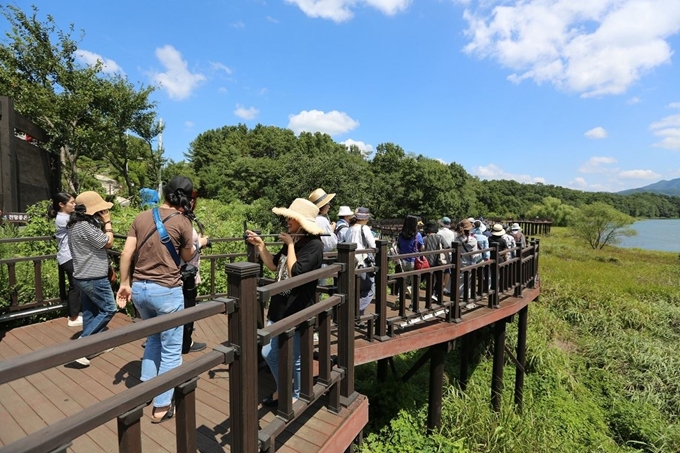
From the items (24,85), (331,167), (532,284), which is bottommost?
(532,284)

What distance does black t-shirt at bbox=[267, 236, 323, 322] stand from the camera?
7.98ft

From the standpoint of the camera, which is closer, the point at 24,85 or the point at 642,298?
the point at 24,85

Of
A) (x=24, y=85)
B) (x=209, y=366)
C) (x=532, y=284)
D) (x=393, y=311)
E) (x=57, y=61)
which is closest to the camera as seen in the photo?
(x=209, y=366)

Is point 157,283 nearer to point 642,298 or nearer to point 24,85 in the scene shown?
point 24,85

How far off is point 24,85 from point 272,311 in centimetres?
1565

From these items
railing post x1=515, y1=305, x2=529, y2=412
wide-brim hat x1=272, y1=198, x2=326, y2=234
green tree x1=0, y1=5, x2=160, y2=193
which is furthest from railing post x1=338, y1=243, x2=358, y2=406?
green tree x1=0, y1=5, x2=160, y2=193

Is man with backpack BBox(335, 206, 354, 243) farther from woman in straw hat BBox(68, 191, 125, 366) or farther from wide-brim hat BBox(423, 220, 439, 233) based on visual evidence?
woman in straw hat BBox(68, 191, 125, 366)

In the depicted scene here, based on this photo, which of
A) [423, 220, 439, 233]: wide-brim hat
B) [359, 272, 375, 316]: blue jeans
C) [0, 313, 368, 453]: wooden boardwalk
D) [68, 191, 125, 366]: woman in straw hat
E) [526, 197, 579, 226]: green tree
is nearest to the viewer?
[0, 313, 368, 453]: wooden boardwalk

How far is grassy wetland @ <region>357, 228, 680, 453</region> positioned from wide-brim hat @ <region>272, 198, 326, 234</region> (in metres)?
4.03

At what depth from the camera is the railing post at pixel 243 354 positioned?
1.70 metres

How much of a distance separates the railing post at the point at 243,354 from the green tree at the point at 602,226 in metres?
34.4

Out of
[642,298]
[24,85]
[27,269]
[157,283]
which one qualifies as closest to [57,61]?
[24,85]

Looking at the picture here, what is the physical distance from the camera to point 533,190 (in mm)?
79125

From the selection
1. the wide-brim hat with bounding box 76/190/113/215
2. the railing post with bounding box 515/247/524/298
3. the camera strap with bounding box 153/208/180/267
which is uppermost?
the wide-brim hat with bounding box 76/190/113/215
